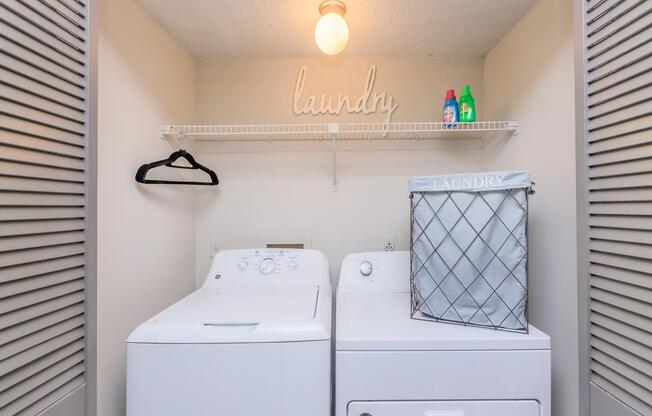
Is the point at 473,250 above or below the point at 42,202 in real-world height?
below

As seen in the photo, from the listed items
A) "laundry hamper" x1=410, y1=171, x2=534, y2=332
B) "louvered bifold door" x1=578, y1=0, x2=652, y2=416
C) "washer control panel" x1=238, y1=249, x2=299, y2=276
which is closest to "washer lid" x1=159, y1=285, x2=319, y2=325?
"washer control panel" x1=238, y1=249, x2=299, y2=276

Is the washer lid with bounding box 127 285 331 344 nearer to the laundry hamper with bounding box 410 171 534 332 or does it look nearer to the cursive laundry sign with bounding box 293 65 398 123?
the laundry hamper with bounding box 410 171 534 332

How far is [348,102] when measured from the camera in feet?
6.41

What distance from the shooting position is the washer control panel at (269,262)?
1662 millimetres

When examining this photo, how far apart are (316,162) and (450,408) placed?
55.4 inches

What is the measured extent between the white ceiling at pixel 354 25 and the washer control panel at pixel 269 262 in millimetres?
1160

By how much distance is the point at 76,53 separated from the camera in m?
0.82

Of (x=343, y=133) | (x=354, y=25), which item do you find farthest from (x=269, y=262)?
(x=354, y=25)

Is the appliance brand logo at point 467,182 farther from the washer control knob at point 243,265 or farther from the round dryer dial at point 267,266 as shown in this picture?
the washer control knob at point 243,265

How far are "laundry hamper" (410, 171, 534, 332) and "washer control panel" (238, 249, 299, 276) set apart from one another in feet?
2.20

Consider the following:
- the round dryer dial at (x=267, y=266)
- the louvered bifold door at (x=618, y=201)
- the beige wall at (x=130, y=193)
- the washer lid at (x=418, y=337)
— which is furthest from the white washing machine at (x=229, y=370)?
the louvered bifold door at (x=618, y=201)

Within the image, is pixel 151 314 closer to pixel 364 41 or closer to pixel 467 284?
pixel 467 284

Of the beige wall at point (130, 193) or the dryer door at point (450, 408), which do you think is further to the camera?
the beige wall at point (130, 193)

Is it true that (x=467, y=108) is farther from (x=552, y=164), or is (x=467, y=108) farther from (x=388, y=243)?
(x=388, y=243)
